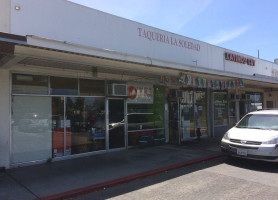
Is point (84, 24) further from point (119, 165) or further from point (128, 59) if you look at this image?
point (119, 165)

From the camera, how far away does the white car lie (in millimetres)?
6949

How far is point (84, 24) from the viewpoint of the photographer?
8.16m

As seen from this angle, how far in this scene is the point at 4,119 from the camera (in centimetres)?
711

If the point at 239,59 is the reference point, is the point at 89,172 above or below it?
below

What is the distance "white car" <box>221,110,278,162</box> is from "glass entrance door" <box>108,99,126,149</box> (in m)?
4.06

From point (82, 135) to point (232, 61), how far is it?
10.2m

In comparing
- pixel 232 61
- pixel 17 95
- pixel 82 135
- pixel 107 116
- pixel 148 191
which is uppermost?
pixel 232 61

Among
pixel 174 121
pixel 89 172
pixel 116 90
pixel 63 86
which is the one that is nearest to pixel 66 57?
pixel 63 86

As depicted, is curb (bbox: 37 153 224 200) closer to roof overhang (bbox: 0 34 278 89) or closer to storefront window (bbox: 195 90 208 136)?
roof overhang (bbox: 0 34 278 89)

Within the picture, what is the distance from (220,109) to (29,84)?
36.9 feet

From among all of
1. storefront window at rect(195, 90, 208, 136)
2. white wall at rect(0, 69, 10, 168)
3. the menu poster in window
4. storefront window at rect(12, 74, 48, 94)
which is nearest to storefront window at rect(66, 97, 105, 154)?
storefront window at rect(12, 74, 48, 94)

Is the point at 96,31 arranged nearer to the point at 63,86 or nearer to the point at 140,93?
the point at 63,86

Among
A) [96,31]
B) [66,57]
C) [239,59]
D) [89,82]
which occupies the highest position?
[239,59]

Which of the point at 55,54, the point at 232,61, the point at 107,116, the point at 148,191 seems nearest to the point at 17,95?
the point at 55,54
